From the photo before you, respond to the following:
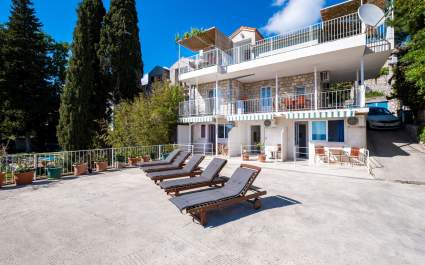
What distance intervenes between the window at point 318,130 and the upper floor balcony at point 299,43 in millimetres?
4800

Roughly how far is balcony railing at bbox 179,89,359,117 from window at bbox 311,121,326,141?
1547 mm

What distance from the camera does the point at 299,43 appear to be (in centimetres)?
1639

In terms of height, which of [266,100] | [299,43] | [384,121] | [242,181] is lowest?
[242,181]

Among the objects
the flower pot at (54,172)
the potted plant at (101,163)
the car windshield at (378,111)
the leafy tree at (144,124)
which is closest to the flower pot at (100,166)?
the potted plant at (101,163)

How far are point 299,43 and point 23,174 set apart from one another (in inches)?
753

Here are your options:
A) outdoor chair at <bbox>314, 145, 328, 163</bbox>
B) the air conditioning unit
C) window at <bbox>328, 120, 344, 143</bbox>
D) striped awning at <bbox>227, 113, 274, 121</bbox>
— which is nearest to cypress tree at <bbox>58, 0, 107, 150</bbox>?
striped awning at <bbox>227, 113, 274, 121</bbox>

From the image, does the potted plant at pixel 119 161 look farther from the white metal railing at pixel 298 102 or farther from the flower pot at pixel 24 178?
the white metal railing at pixel 298 102

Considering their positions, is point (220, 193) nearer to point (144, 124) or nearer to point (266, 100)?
point (144, 124)

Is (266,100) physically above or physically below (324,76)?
below

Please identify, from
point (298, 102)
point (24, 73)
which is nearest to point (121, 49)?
point (24, 73)

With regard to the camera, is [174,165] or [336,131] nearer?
[174,165]

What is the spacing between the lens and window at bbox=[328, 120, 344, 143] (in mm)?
14062

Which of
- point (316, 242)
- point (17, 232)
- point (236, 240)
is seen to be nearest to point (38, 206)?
point (17, 232)

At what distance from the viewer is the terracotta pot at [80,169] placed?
36.0 ft
